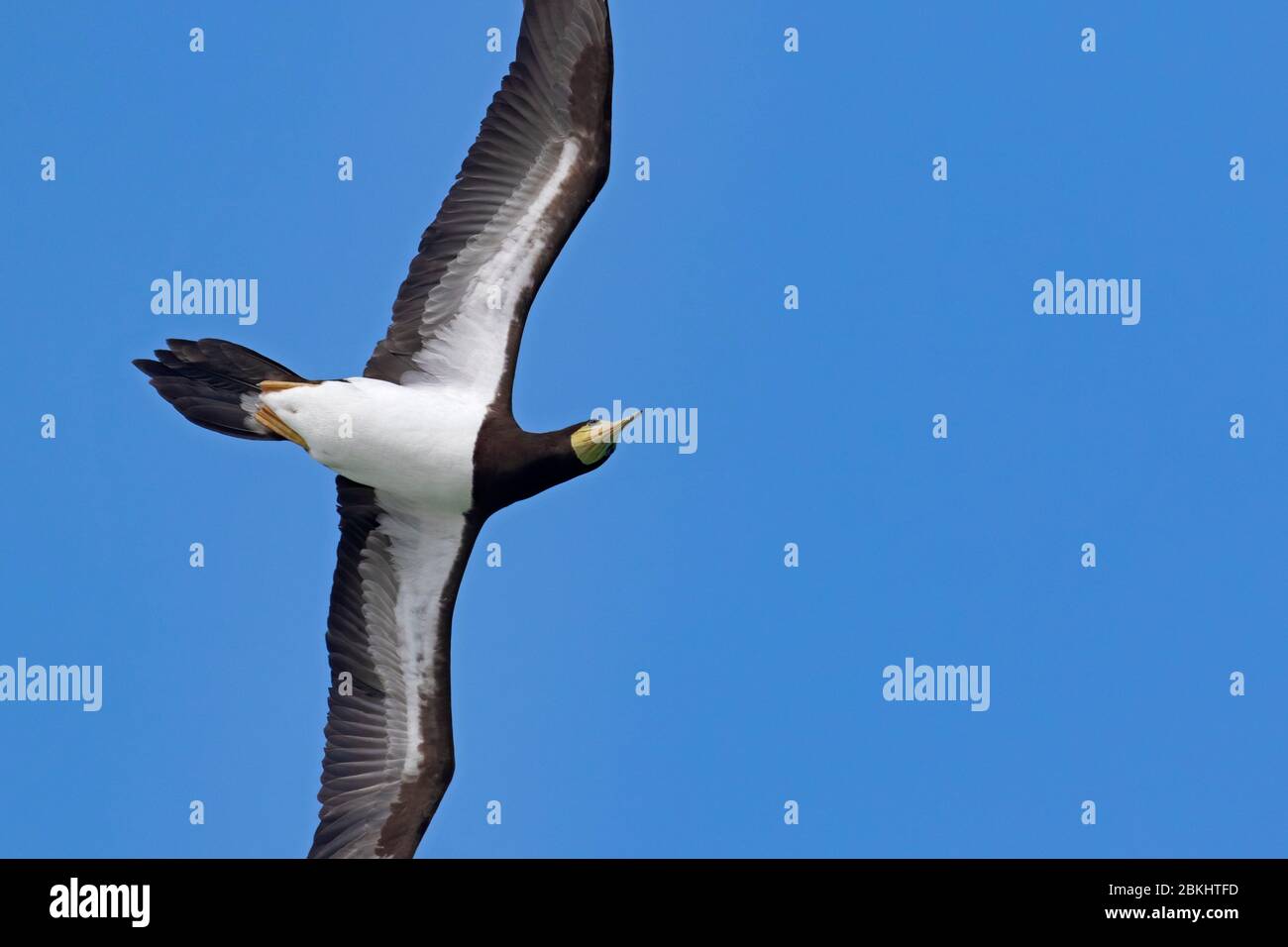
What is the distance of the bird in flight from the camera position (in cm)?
2106

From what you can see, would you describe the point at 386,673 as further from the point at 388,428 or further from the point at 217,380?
the point at 217,380

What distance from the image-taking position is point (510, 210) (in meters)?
21.4

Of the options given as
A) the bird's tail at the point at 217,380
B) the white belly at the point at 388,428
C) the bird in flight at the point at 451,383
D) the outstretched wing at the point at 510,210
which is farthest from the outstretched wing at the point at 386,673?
the outstretched wing at the point at 510,210

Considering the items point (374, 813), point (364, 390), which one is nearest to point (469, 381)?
point (364, 390)

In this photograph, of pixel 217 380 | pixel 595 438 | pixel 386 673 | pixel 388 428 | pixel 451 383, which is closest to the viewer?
pixel 595 438

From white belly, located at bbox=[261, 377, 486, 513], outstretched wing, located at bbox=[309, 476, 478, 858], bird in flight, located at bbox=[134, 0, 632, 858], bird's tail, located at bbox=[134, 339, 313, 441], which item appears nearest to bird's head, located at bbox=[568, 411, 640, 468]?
bird in flight, located at bbox=[134, 0, 632, 858]

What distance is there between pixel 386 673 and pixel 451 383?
2.98 metres

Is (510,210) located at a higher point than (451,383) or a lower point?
higher

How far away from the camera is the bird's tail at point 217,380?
2116 centimetres

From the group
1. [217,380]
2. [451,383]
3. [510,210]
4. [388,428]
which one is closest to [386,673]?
[388,428]

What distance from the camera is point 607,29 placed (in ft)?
68.9

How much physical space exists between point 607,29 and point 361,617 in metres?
6.06
